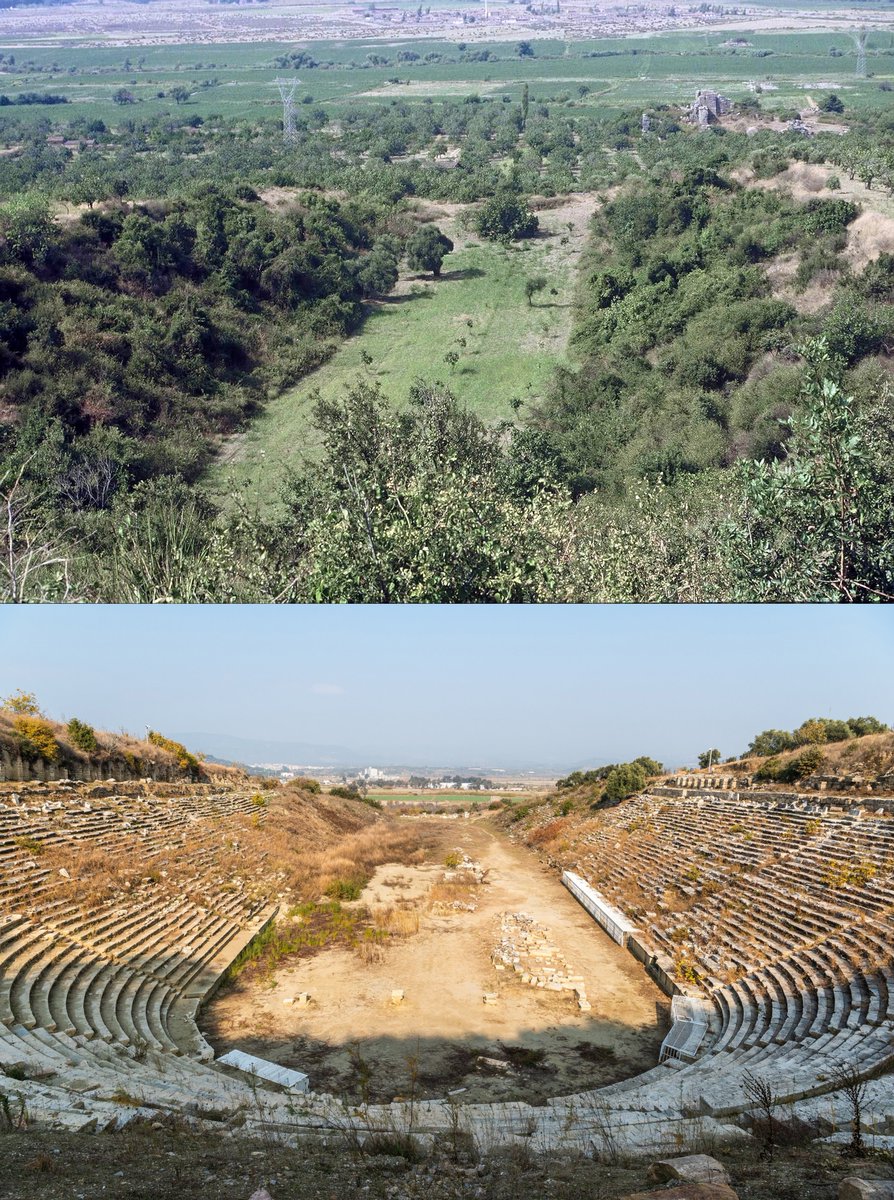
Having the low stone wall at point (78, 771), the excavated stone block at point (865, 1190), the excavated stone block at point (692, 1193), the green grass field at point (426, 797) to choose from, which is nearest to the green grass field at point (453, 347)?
the low stone wall at point (78, 771)

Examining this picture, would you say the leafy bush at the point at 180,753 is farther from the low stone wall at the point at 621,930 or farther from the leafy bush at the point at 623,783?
the leafy bush at the point at 623,783

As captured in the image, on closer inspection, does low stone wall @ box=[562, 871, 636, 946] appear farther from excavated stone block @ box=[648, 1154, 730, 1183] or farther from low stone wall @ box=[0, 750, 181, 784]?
excavated stone block @ box=[648, 1154, 730, 1183]

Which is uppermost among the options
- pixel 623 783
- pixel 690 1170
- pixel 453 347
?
pixel 453 347

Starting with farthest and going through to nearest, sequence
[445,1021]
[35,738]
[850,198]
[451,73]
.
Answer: [451,73] → [850,198] → [35,738] → [445,1021]

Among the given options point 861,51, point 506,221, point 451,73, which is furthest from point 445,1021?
point 861,51

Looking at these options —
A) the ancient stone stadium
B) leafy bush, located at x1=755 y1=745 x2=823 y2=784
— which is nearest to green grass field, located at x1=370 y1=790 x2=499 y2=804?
the ancient stone stadium

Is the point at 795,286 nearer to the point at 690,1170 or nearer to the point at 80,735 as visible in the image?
the point at 80,735
